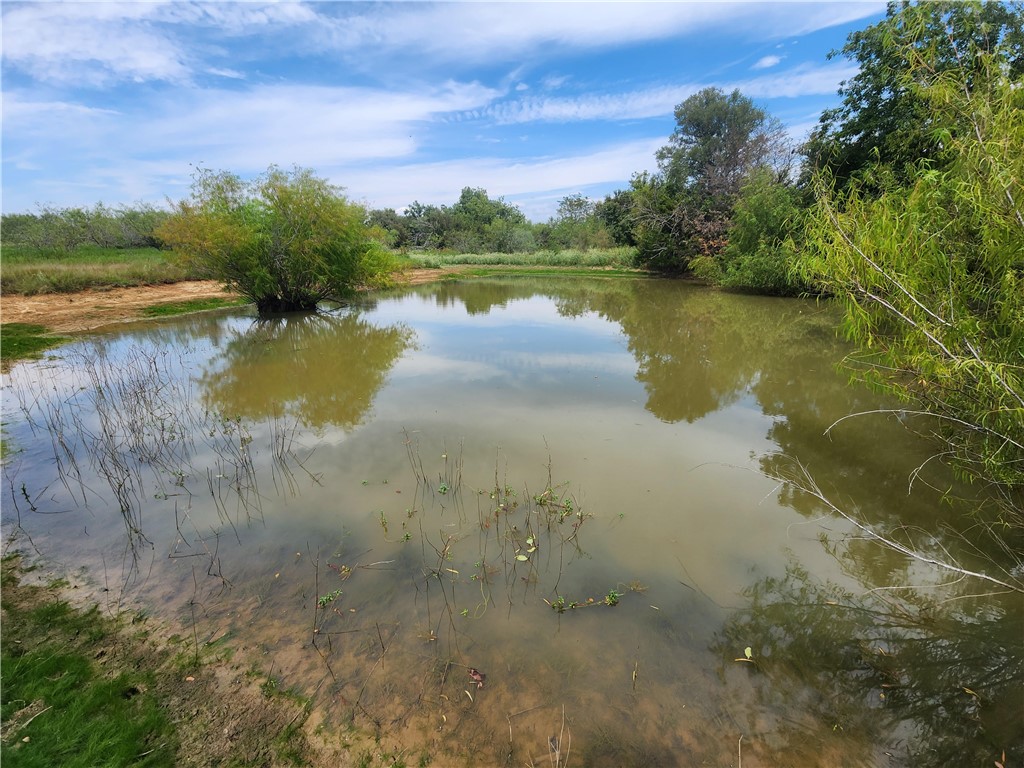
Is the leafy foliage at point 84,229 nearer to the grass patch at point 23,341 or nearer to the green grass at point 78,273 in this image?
the green grass at point 78,273

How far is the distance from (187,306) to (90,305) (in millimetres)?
3793

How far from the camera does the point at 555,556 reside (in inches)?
167

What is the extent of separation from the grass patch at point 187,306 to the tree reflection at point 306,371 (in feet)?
19.2

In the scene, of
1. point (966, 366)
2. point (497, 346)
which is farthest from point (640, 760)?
point (497, 346)

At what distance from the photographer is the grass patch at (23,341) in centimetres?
1148

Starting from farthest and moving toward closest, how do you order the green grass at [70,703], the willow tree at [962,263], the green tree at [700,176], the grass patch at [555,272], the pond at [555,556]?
the grass patch at [555,272]
the green tree at [700,176]
the willow tree at [962,263]
the pond at [555,556]
the green grass at [70,703]

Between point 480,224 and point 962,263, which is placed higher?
point 480,224

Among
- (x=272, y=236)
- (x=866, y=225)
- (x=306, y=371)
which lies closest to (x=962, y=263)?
(x=866, y=225)

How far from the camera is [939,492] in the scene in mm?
5246

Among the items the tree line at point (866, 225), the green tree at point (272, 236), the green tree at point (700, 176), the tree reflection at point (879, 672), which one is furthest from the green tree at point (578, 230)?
the tree reflection at point (879, 672)

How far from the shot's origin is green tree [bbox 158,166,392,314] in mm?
16312

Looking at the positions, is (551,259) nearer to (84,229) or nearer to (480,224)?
(480,224)

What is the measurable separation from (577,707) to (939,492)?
5353mm

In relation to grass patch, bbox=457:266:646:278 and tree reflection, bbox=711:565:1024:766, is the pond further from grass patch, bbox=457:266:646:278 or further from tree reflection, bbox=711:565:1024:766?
grass patch, bbox=457:266:646:278
